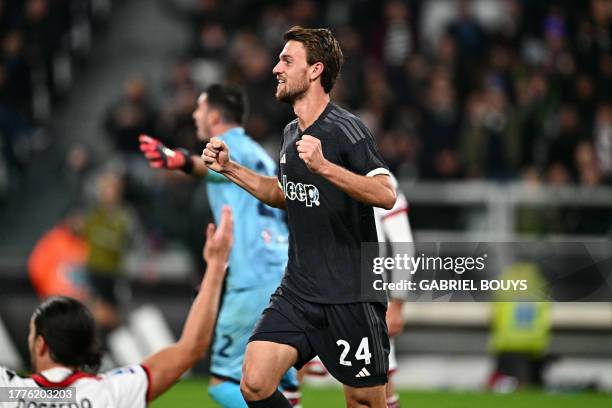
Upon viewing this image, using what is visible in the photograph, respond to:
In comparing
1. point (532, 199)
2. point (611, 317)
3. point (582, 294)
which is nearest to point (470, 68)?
point (532, 199)

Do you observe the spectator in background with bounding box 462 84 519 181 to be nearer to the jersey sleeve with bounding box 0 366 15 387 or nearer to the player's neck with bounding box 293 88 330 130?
the player's neck with bounding box 293 88 330 130

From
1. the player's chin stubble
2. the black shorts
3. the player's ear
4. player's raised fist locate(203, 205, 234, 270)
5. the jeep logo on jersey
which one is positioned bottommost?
the black shorts

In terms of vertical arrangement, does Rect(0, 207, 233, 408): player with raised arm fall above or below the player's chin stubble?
below

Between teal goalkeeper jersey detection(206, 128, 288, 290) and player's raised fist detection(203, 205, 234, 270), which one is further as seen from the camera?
teal goalkeeper jersey detection(206, 128, 288, 290)

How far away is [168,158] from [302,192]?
1.05 metres

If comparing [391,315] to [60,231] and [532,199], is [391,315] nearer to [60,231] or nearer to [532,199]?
[532,199]

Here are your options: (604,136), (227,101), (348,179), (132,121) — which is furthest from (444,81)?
(348,179)

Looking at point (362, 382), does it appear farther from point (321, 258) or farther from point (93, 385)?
point (93, 385)

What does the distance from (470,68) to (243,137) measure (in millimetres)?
Result: 8485

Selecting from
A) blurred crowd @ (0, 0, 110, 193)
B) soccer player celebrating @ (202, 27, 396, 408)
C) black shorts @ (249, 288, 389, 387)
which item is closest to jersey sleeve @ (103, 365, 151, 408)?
soccer player celebrating @ (202, 27, 396, 408)

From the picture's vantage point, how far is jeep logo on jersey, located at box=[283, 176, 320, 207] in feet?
19.0

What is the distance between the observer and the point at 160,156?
6.47 meters

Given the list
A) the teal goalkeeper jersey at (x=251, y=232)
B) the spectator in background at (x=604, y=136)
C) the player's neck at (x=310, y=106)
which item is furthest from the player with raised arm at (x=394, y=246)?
the spectator in background at (x=604, y=136)

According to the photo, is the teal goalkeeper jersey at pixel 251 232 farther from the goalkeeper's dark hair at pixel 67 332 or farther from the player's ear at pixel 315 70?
the goalkeeper's dark hair at pixel 67 332
